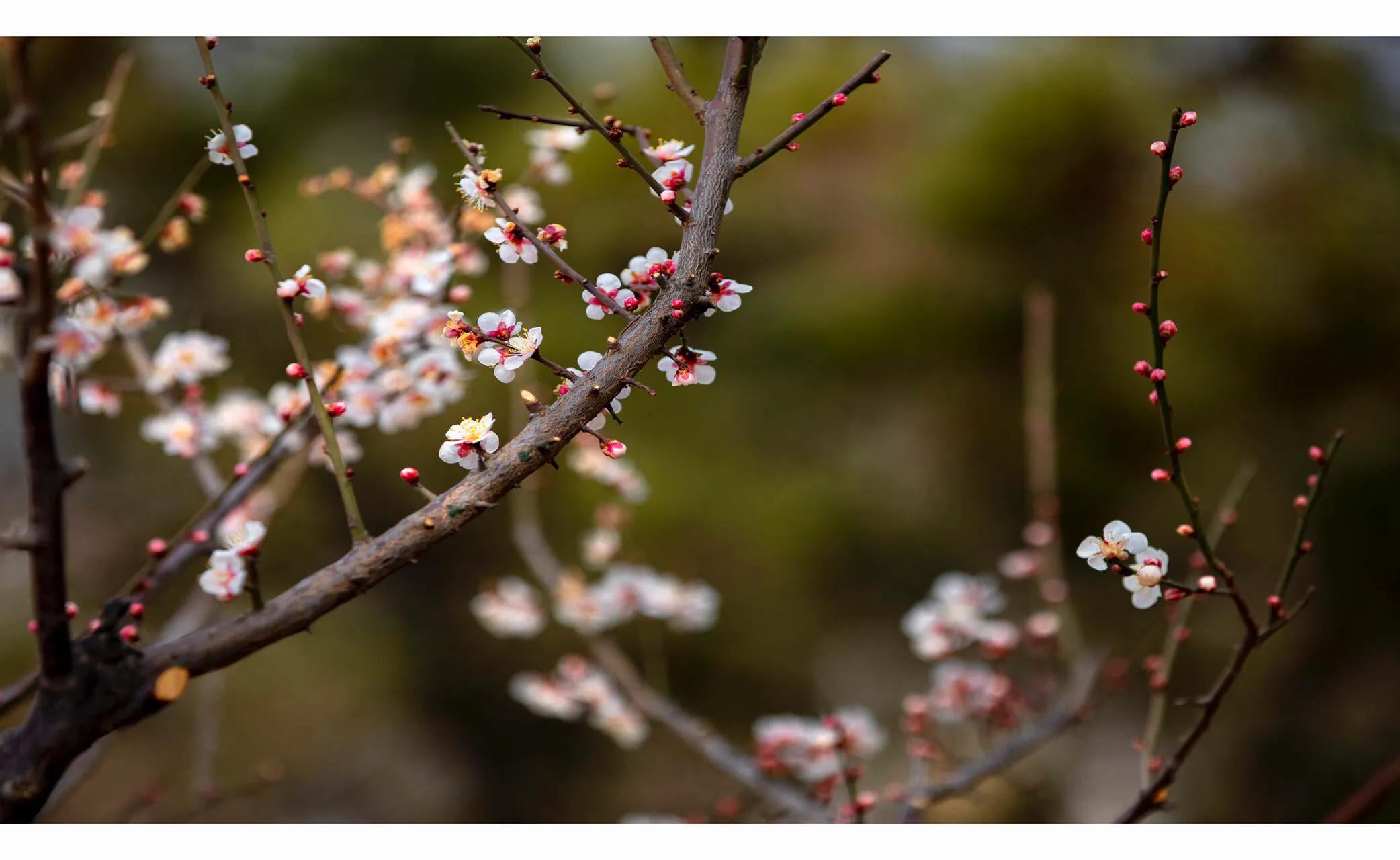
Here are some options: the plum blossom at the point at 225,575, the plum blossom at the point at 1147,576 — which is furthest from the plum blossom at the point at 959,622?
the plum blossom at the point at 225,575

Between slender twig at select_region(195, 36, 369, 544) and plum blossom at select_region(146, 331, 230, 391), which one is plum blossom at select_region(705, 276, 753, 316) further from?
plum blossom at select_region(146, 331, 230, 391)

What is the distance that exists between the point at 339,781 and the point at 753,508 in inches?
45.2

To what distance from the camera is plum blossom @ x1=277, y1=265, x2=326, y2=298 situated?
0.58 m

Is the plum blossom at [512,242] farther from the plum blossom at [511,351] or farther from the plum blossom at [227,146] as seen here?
the plum blossom at [227,146]

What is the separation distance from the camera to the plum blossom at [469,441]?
52 cm

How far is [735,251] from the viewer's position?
2344mm

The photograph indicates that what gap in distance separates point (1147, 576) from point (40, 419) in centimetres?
60

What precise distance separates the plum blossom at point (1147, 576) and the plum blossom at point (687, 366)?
0.27m

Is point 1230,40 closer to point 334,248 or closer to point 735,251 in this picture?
point 735,251

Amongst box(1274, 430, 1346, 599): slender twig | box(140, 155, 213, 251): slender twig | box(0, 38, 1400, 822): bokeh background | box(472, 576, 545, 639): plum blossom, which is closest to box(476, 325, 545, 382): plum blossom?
box(140, 155, 213, 251): slender twig

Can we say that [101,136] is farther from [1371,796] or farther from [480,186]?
[1371,796]

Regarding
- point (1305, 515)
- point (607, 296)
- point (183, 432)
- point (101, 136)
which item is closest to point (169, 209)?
point (101, 136)

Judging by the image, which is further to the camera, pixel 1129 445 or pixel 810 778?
pixel 1129 445
